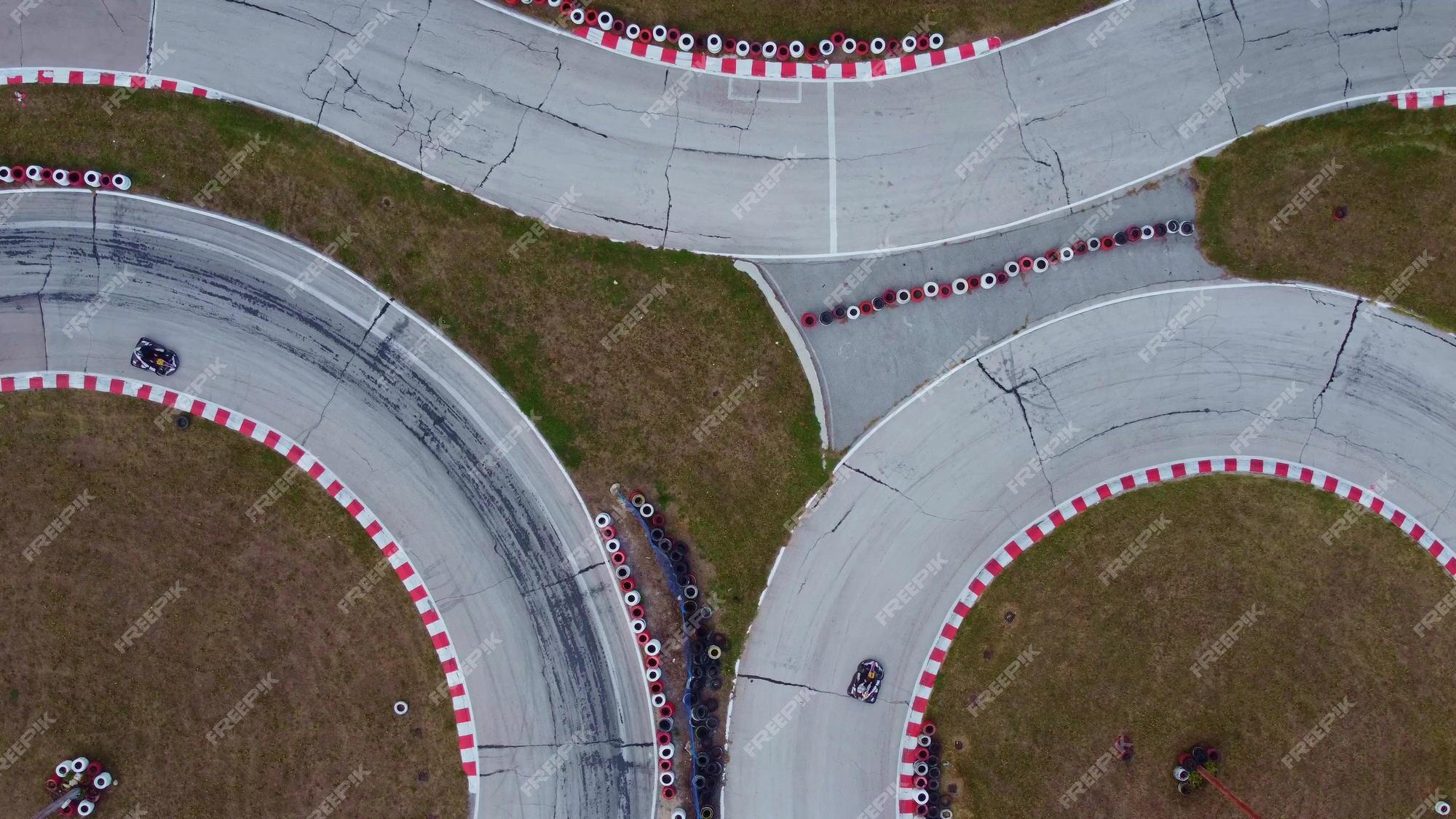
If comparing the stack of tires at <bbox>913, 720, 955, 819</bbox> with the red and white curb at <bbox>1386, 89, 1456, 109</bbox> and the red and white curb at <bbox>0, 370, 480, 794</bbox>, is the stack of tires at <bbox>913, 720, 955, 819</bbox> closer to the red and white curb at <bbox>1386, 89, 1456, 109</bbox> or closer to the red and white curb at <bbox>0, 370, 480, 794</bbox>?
the red and white curb at <bbox>0, 370, 480, 794</bbox>

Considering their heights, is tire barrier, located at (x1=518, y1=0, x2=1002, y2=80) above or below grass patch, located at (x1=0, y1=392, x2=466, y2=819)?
above

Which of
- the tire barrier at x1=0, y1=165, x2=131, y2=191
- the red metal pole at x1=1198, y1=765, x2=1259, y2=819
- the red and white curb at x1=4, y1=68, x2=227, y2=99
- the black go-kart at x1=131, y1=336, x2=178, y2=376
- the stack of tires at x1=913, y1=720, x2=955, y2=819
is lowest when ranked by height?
the red metal pole at x1=1198, y1=765, x2=1259, y2=819

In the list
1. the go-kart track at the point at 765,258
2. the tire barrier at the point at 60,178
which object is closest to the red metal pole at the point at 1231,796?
the go-kart track at the point at 765,258

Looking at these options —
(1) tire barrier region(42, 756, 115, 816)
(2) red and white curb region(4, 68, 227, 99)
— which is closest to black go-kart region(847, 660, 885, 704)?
(1) tire barrier region(42, 756, 115, 816)

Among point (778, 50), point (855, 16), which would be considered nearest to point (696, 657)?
point (778, 50)

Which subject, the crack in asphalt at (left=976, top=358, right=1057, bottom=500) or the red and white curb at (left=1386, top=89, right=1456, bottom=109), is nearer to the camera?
the red and white curb at (left=1386, top=89, right=1456, bottom=109)

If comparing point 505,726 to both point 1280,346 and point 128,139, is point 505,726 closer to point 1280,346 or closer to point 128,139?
point 128,139

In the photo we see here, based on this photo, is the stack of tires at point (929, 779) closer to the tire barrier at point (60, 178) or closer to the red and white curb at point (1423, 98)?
the red and white curb at point (1423, 98)
